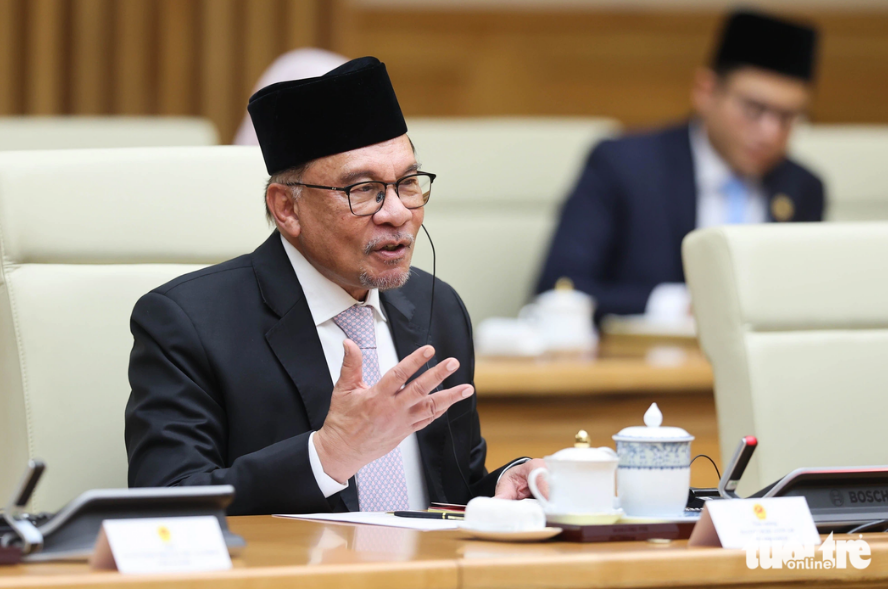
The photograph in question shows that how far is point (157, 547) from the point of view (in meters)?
0.95

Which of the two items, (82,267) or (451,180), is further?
(451,180)

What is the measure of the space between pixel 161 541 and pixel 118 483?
0.78 meters

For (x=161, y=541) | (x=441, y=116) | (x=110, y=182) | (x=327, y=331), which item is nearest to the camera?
(x=161, y=541)

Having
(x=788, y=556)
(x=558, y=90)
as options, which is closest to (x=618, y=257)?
(x=558, y=90)

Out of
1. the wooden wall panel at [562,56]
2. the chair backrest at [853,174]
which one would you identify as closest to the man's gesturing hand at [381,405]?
the chair backrest at [853,174]

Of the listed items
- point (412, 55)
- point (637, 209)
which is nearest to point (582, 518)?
point (637, 209)

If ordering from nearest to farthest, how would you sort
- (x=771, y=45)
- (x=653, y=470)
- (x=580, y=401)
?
(x=653, y=470), (x=580, y=401), (x=771, y=45)

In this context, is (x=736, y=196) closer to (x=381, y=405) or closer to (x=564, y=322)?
(x=564, y=322)

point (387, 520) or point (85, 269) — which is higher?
point (85, 269)

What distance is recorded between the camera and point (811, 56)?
11.8 feet

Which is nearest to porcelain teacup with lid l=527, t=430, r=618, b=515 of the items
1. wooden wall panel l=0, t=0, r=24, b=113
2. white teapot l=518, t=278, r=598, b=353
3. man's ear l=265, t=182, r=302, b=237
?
man's ear l=265, t=182, r=302, b=237

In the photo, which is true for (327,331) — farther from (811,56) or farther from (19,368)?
(811,56)

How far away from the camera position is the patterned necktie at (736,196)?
3762 millimetres

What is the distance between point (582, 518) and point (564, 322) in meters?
1.87
